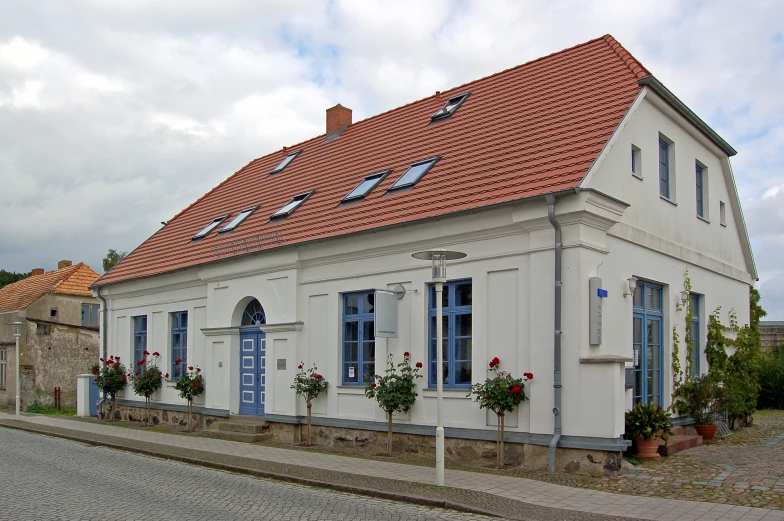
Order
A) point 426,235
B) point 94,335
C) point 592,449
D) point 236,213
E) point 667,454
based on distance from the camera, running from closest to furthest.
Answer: point 592,449 < point 667,454 < point 426,235 < point 236,213 < point 94,335

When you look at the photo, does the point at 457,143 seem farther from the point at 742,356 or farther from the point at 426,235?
the point at 742,356

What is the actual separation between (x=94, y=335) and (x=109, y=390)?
839 centimetres

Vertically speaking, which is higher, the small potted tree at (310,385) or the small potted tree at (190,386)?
the small potted tree at (310,385)

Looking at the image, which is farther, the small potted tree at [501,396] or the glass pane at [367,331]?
the glass pane at [367,331]

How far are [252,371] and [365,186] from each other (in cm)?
506

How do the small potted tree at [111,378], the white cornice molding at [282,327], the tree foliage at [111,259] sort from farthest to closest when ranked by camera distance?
the tree foliage at [111,259], the small potted tree at [111,378], the white cornice molding at [282,327]

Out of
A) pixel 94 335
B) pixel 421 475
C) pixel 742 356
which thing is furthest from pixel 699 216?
pixel 94 335

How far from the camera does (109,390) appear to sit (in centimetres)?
2298

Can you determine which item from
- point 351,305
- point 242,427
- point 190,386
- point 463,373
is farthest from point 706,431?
point 190,386

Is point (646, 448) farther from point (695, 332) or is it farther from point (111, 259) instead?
point (111, 259)

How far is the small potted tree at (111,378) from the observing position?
75.0 ft

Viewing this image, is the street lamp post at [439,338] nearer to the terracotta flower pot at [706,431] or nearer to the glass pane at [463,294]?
the glass pane at [463,294]

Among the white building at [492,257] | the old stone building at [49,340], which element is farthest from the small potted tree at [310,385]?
the old stone building at [49,340]

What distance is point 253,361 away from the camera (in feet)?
59.4
